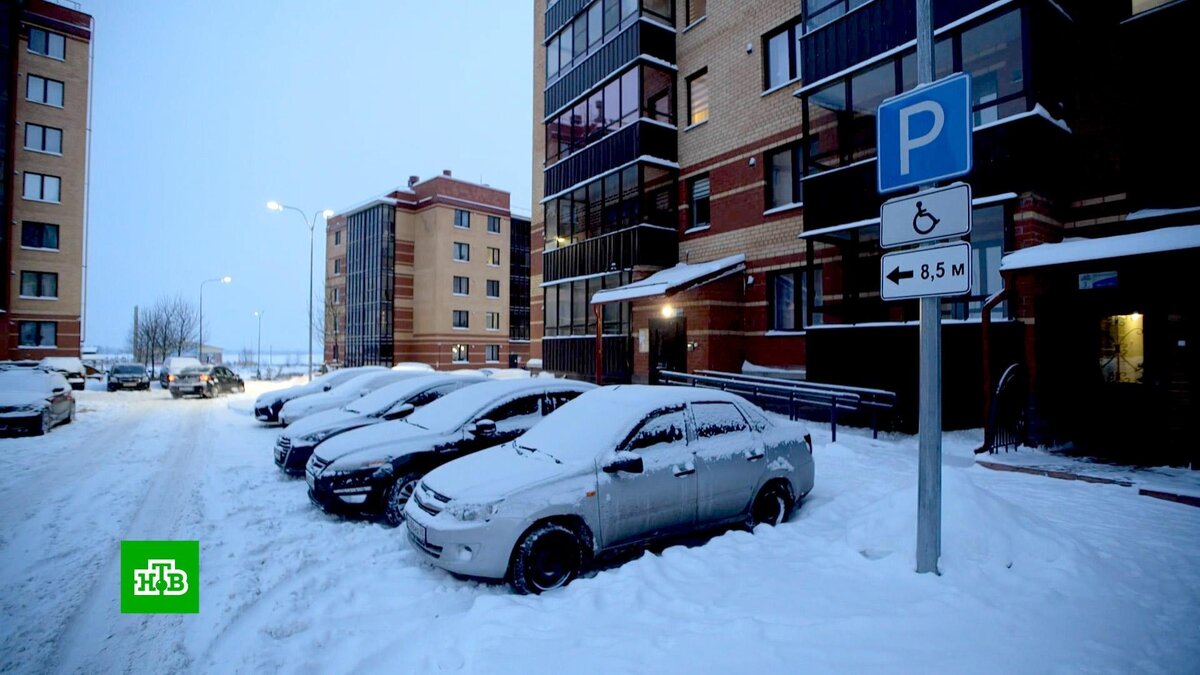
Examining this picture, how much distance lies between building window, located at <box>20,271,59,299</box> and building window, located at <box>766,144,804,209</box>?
37.5 meters

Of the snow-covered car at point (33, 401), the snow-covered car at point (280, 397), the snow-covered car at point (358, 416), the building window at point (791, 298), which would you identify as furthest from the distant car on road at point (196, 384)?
the building window at point (791, 298)

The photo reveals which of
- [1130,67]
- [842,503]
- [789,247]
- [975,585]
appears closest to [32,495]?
[842,503]

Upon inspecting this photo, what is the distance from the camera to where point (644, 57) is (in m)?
17.3

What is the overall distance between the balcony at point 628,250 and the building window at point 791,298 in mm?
3684

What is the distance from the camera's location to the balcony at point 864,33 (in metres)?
10.3

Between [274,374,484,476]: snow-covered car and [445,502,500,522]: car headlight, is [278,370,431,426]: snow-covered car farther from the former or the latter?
[445,502,500,522]: car headlight

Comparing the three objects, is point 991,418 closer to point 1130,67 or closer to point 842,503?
point 842,503

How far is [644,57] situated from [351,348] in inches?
1354

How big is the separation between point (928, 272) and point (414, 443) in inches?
221

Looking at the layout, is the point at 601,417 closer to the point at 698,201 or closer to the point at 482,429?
the point at 482,429

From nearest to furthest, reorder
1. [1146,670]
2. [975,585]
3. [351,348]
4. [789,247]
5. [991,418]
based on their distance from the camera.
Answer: [1146,670] → [975,585] → [991,418] → [789,247] → [351,348]

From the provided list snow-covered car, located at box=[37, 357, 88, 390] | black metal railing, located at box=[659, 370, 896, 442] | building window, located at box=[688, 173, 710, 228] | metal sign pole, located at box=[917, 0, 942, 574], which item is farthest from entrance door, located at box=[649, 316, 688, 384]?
snow-covered car, located at box=[37, 357, 88, 390]

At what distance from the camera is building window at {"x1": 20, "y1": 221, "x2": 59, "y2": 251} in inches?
1196

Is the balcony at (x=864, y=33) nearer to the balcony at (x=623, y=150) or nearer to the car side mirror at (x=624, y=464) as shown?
the balcony at (x=623, y=150)
